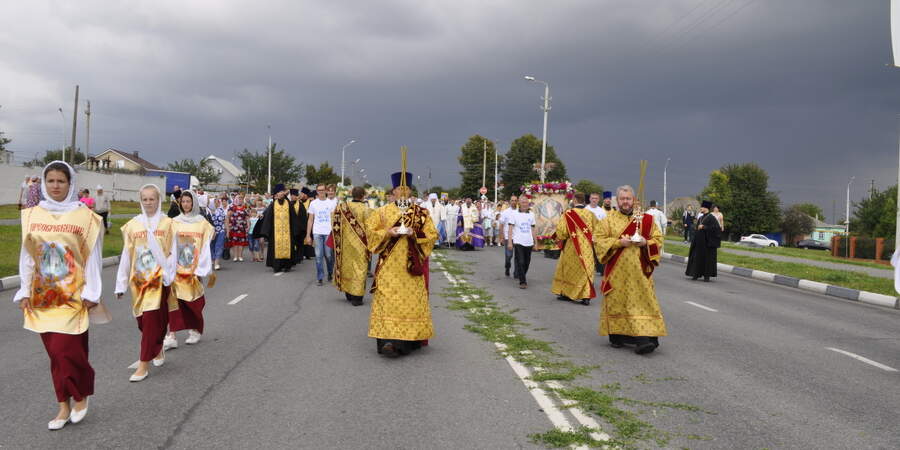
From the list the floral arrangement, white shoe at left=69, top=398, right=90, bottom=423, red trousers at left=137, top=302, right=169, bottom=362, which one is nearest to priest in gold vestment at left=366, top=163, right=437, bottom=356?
red trousers at left=137, top=302, right=169, bottom=362

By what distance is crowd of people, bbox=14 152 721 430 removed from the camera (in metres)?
4.64

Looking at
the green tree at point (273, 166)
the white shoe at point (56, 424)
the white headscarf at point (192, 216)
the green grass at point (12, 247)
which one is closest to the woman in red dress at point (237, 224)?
the green grass at point (12, 247)

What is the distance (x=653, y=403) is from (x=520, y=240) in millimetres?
8631

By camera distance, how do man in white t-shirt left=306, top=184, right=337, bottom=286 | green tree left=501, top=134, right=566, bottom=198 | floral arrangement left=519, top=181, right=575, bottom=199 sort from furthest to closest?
green tree left=501, top=134, right=566, bottom=198 → floral arrangement left=519, top=181, right=575, bottom=199 → man in white t-shirt left=306, top=184, right=337, bottom=286

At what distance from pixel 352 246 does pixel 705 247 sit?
31.6ft

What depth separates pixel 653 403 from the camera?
17.8 ft

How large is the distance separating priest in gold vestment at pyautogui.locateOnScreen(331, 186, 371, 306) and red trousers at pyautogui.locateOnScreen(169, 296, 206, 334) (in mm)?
3812

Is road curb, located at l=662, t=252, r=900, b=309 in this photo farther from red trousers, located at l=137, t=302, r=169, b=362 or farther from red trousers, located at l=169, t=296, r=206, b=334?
red trousers, located at l=137, t=302, r=169, b=362

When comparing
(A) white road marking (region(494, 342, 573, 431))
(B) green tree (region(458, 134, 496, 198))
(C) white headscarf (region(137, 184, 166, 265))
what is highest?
(B) green tree (region(458, 134, 496, 198))

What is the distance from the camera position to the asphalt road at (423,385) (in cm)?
459

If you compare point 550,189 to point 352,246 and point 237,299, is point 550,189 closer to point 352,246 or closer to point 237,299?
point 352,246

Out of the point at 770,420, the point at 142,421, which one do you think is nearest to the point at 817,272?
the point at 770,420

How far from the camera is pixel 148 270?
6066 mm

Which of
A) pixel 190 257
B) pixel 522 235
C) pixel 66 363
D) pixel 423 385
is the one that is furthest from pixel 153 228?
pixel 522 235
